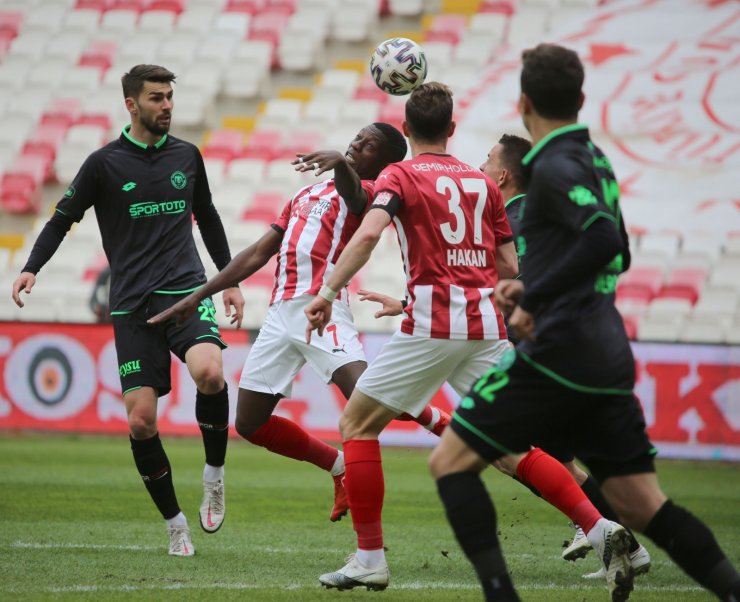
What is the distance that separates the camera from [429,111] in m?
5.43

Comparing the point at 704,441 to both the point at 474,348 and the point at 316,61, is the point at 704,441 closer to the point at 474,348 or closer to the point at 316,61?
the point at 474,348

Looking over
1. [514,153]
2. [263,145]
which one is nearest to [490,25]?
[263,145]

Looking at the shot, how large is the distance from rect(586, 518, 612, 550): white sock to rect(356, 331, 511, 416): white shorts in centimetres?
108

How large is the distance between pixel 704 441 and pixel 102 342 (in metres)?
6.83

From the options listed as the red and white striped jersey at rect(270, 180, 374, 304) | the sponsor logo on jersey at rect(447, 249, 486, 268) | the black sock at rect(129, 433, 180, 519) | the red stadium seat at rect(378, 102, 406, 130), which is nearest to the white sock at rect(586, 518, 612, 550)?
the sponsor logo on jersey at rect(447, 249, 486, 268)

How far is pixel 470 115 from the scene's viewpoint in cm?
1898

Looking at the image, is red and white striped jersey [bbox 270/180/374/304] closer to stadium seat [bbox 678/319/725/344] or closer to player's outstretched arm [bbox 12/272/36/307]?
player's outstretched arm [bbox 12/272/36/307]

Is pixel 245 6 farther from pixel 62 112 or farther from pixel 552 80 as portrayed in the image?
pixel 552 80

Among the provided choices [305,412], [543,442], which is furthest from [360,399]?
[305,412]

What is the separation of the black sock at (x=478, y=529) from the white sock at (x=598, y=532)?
5.04 ft

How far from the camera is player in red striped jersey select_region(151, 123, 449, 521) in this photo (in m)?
6.70

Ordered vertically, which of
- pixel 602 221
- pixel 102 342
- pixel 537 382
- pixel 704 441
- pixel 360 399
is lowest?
pixel 704 441

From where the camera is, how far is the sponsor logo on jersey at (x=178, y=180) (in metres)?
7.00

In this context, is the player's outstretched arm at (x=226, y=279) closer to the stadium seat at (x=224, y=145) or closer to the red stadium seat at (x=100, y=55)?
the stadium seat at (x=224, y=145)
